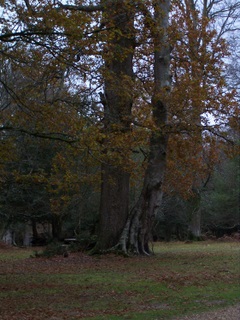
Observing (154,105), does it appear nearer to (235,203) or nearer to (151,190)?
(151,190)

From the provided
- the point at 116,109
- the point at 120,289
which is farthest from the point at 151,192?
the point at 120,289

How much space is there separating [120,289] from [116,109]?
283 inches

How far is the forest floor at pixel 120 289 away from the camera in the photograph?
9945mm

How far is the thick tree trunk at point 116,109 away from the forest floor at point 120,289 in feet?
6.64

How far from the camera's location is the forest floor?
9945 mm

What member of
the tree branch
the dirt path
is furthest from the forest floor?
the tree branch

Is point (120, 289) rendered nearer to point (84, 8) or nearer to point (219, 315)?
point (219, 315)

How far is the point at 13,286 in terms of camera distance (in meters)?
13.1

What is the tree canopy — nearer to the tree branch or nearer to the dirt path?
the tree branch

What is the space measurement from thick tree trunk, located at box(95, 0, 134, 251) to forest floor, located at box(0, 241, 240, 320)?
6.64 ft

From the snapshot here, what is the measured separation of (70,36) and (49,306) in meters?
5.73

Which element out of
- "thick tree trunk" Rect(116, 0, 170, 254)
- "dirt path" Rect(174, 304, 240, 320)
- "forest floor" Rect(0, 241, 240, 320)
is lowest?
"dirt path" Rect(174, 304, 240, 320)

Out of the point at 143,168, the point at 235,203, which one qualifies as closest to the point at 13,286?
the point at 143,168

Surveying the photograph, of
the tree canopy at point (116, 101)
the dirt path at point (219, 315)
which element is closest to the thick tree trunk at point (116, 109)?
the tree canopy at point (116, 101)
